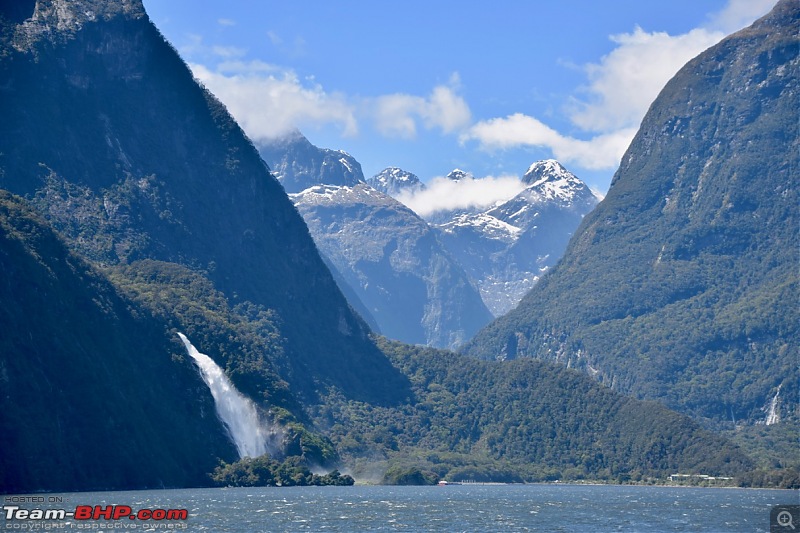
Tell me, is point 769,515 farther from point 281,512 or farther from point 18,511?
point 18,511

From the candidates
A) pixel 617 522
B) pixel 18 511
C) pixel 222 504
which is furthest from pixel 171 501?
pixel 617 522

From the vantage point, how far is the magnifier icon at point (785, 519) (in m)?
162

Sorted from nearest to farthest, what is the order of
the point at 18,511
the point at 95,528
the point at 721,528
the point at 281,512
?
the point at 95,528 → the point at 18,511 → the point at 721,528 → the point at 281,512

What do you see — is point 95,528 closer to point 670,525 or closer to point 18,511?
point 18,511

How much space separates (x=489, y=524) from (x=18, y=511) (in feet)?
190

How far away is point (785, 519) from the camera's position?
6703 inches

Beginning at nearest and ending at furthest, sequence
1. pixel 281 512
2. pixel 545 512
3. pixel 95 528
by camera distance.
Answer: pixel 95 528, pixel 281 512, pixel 545 512

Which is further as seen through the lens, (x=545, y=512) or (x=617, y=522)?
(x=545, y=512)

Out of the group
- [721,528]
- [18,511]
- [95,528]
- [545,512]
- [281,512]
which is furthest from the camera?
[545,512]

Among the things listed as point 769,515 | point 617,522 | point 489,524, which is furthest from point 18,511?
point 769,515

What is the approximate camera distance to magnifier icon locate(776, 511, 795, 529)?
530ft

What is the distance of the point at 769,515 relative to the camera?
19112 centimetres

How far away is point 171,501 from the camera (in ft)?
655

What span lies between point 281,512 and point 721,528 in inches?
2330
